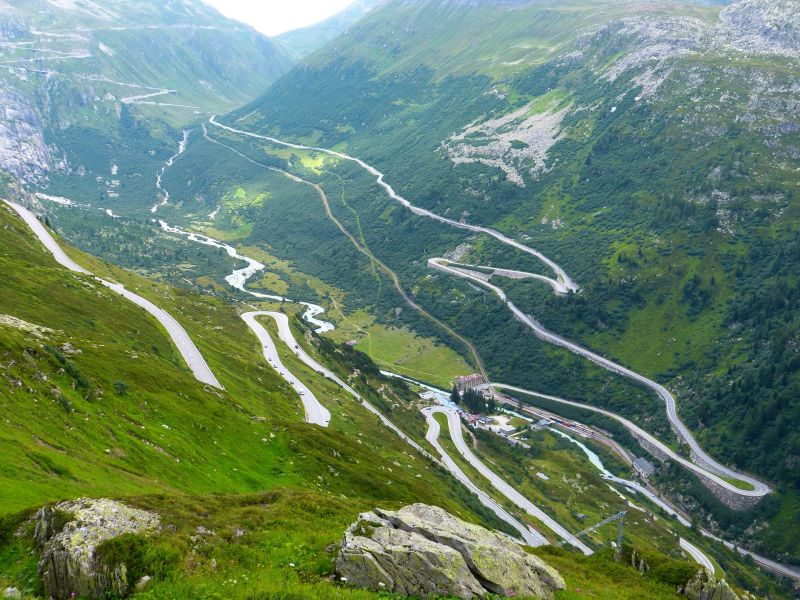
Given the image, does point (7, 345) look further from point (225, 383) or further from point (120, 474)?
point (225, 383)

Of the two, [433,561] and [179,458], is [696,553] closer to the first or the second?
[179,458]

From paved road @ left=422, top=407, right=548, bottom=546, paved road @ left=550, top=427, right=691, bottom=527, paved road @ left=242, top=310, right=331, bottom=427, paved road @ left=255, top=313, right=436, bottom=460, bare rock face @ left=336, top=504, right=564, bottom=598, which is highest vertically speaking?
bare rock face @ left=336, top=504, right=564, bottom=598

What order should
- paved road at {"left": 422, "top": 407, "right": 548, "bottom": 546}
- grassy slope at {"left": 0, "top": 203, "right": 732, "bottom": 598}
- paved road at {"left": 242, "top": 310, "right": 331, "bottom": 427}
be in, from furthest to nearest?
paved road at {"left": 422, "top": 407, "right": 548, "bottom": 546} < paved road at {"left": 242, "top": 310, "right": 331, "bottom": 427} < grassy slope at {"left": 0, "top": 203, "right": 732, "bottom": 598}

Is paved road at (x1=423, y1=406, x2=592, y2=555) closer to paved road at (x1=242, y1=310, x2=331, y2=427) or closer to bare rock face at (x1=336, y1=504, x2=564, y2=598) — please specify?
paved road at (x1=242, y1=310, x2=331, y2=427)

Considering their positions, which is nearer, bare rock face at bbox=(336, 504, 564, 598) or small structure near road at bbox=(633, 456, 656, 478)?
bare rock face at bbox=(336, 504, 564, 598)

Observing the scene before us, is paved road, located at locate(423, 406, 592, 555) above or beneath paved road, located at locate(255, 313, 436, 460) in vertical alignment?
beneath

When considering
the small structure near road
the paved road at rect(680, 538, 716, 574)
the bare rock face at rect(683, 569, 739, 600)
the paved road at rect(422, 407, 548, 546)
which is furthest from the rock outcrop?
the small structure near road

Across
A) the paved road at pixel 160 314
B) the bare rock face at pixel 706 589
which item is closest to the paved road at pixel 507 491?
the paved road at pixel 160 314

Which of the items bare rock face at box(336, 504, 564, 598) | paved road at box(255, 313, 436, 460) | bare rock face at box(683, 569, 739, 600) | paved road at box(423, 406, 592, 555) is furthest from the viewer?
paved road at box(255, 313, 436, 460)
